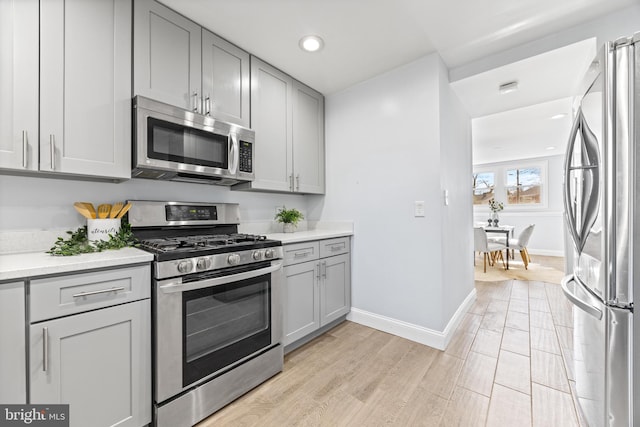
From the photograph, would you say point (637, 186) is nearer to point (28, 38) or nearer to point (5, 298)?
point (5, 298)

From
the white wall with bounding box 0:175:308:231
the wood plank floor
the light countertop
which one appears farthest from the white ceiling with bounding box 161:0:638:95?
the wood plank floor

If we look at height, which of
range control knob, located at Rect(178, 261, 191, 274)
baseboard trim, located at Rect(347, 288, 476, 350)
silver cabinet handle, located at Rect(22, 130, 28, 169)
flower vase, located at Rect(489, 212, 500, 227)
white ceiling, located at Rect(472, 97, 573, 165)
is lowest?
baseboard trim, located at Rect(347, 288, 476, 350)

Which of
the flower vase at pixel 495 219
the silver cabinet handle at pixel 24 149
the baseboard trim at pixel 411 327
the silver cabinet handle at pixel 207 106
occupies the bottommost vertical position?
the baseboard trim at pixel 411 327

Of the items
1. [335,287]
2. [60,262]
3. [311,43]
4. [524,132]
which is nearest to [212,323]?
[60,262]

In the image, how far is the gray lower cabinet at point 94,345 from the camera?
105 cm

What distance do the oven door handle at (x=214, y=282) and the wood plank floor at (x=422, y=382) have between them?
2.41 feet

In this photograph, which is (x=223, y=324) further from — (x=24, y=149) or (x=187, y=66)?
(x=187, y=66)

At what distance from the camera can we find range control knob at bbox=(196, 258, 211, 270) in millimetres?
1450

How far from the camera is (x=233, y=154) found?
80.7 inches

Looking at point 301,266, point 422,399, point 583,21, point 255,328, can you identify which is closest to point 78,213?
point 255,328

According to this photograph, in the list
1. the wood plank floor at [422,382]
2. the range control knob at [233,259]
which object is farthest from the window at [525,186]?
the range control knob at [233,259]

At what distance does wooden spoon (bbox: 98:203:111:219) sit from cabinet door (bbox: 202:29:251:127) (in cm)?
88

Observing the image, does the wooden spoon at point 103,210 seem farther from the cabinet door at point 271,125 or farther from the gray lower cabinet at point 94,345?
the cabinet door at point 271,125

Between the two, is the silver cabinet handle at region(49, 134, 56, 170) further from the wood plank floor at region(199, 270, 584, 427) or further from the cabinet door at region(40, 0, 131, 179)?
the wood plank floor at region(199, 270, 584, 427)
